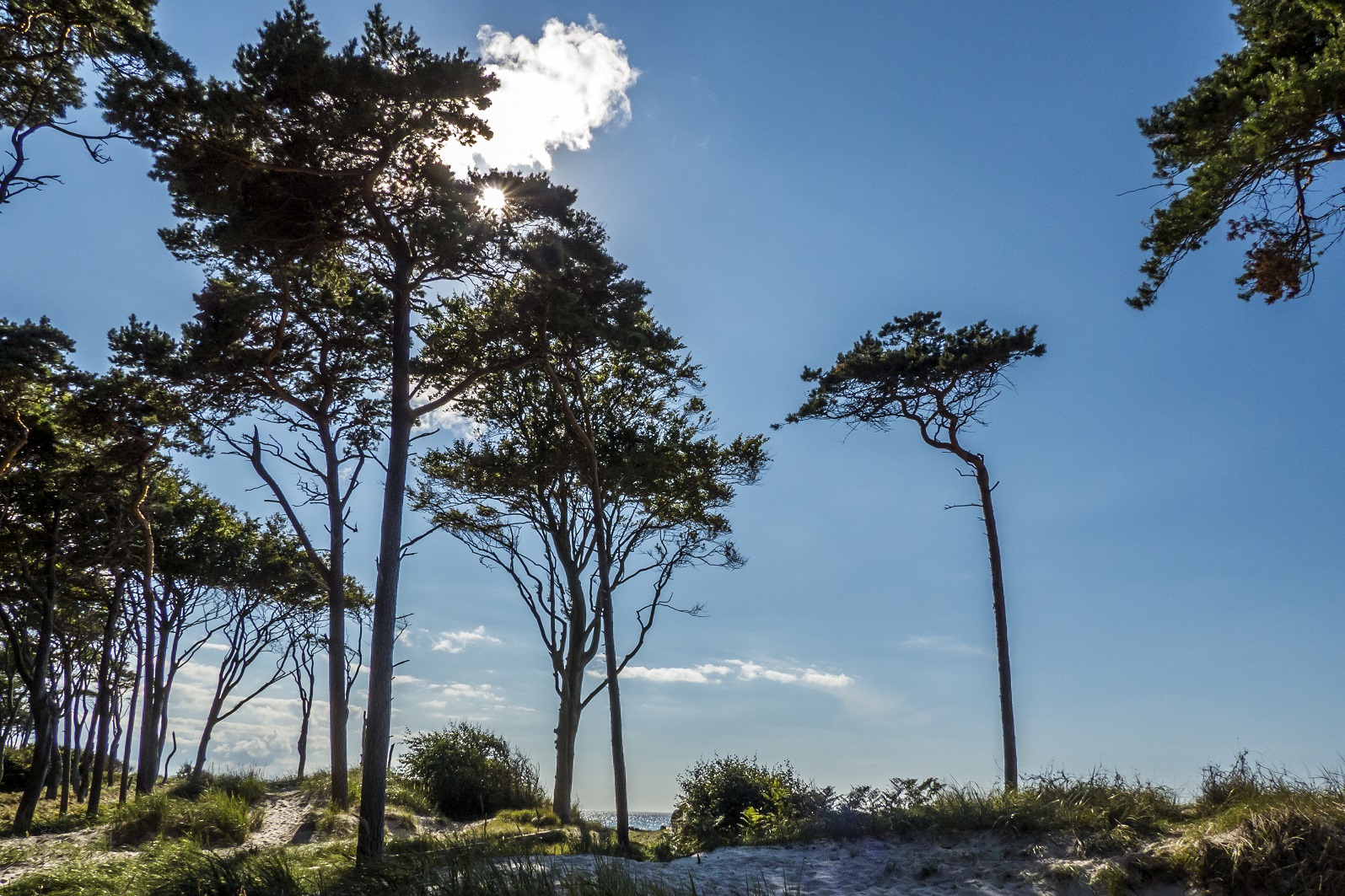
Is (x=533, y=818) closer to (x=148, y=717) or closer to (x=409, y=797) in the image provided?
(x=409, y=797)

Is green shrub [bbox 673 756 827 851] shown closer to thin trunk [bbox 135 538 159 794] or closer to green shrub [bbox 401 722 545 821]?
green shrub [bbox 401 722 545 821]

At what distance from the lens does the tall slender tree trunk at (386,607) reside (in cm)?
936

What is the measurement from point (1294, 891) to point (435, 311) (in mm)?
13320

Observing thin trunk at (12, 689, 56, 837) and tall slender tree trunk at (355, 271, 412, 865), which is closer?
tall slender tree trunk at (355, 271, 412, 865)

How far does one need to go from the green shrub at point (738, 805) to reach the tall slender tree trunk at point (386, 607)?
4030 mm

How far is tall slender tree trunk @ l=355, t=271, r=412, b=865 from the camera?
9359mm

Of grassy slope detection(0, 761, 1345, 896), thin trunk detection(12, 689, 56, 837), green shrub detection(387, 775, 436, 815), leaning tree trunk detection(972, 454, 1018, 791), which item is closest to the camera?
grassy slope detection(0, 761, 1345, 896)

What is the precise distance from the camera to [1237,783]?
834 cm

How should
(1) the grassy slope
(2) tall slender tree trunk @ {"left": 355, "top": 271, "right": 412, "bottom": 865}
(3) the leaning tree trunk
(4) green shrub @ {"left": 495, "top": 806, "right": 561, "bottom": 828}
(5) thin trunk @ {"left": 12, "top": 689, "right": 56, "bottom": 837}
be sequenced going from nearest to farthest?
(1) the grassy slope
(2) tall slender tree trunk @ {"left": 355, "top": 271, "right": 412, "bottom": 865}
(3) the leaning tree trunk
(5) thin trunk @ {"left": 12, "top": 689, "right": 56, "bottom": 837}
(4) green shrub @ {"left": 495, "top": 806, "right": 561, "bottom": 828}

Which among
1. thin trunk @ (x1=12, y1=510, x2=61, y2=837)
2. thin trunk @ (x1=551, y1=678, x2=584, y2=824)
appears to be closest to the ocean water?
thin trunk @ (x1=551, y1=678, x2=584, y2=824)

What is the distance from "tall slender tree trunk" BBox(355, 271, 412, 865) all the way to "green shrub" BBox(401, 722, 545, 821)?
29.3 feet

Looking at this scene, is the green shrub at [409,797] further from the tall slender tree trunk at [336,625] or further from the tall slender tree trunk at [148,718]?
the tall slender tree trunk at [148,718]

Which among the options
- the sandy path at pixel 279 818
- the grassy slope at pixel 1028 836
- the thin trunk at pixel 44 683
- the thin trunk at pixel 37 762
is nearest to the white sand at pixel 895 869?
the grassy slope at pixel 1028 836

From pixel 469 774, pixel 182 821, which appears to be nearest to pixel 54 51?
pixel 182 821
